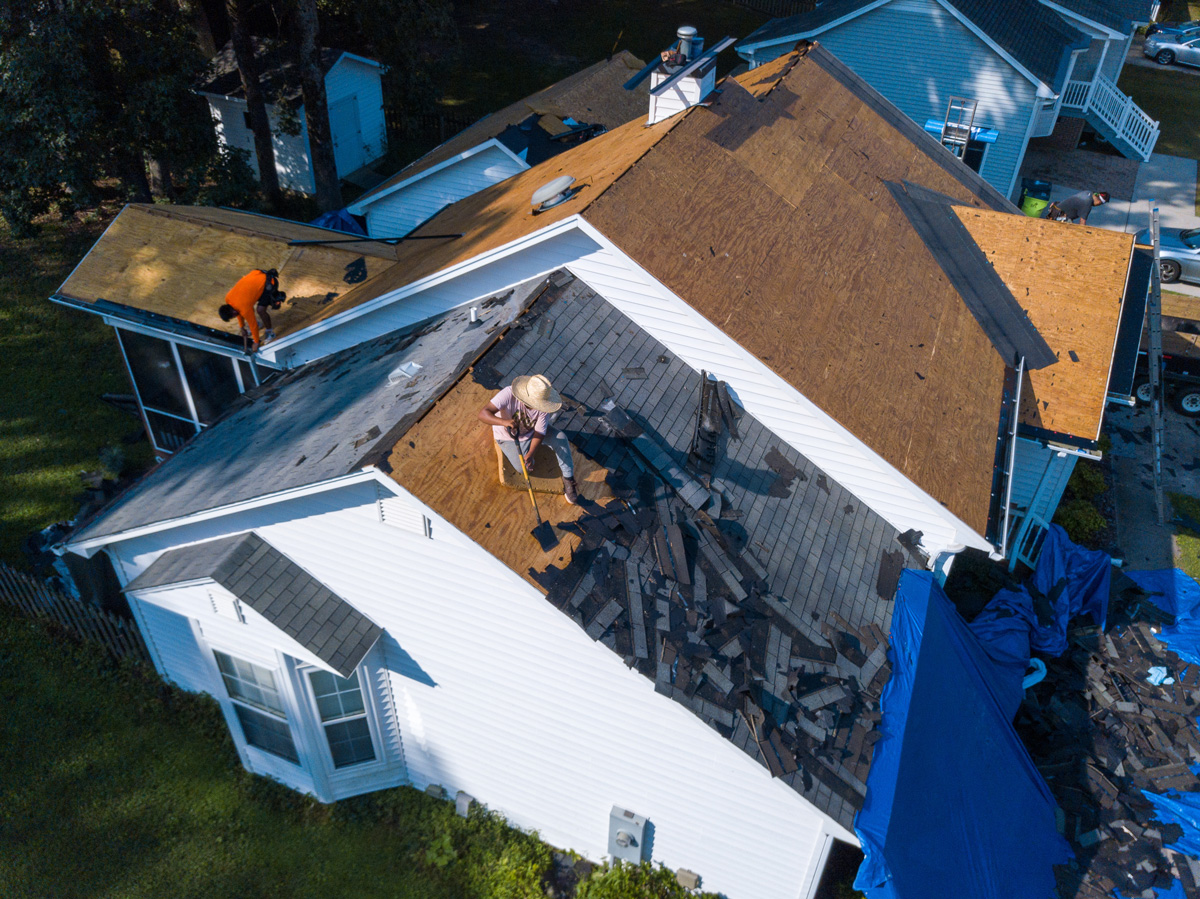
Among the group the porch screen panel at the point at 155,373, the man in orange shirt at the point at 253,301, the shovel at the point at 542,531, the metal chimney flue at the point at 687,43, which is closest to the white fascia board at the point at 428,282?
the man in orange shirt at the point at 253,301

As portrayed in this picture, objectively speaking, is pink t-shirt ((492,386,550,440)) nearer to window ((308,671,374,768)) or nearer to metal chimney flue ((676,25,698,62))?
window ((308,671,374,768))

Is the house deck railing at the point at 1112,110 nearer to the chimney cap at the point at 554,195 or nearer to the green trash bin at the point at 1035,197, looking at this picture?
the green trash bin at the point at 1035,197

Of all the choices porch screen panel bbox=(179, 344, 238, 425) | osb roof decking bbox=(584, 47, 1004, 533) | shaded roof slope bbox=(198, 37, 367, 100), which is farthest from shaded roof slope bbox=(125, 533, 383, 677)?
shaded roof slope bbox=(198, 37, 367, 100)

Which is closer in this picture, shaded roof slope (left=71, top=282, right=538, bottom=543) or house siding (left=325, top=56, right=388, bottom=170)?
shaded roof slope (left=71, top=282, right=538, bottom=543)

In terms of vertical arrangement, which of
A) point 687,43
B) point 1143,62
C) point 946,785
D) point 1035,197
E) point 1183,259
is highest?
point 687,43

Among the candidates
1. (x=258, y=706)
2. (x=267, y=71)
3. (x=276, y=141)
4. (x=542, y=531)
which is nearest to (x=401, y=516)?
(x=542, y=531)

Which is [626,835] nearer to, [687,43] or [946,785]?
[946,785]
